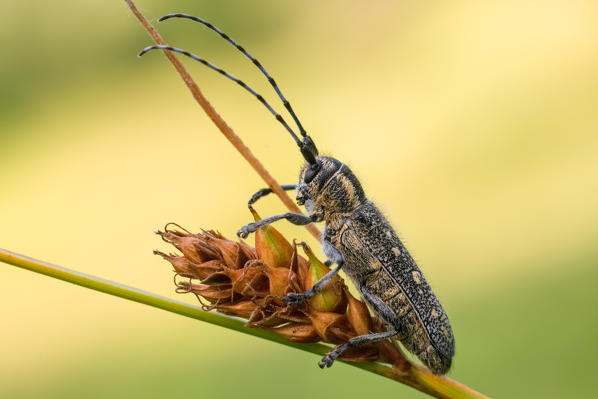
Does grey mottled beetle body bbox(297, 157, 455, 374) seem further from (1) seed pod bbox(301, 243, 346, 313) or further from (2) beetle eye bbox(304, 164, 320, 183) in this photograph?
(1) seed pod bbox(301, 243, 346, 313)

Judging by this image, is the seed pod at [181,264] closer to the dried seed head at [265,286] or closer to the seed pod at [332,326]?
the dried seed head at [265,286]

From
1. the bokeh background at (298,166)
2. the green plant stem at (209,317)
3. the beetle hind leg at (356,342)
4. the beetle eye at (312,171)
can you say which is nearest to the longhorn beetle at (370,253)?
the beetle eye at (312,171)

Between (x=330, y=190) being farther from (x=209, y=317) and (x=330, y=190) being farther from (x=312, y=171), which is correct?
(x=209, y=317)

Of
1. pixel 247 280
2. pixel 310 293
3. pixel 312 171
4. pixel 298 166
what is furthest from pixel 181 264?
pixel 298 166

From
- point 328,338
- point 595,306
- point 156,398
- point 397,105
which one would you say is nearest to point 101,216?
point 156,398

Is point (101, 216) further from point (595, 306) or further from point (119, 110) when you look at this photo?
point (595, 306)
